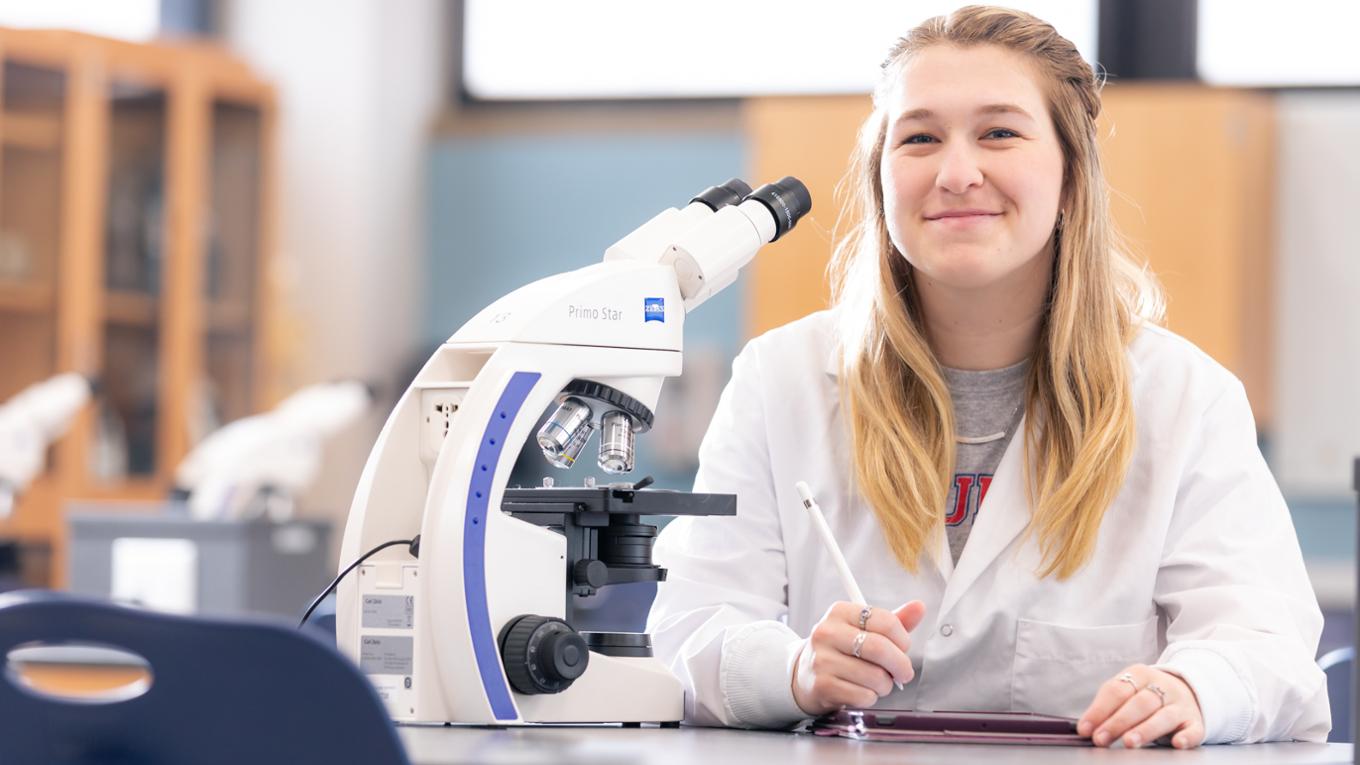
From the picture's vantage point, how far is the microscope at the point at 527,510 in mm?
1143

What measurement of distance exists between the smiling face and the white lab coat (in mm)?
174

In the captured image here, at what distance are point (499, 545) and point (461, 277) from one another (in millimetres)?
3505

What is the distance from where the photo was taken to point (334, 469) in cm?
446

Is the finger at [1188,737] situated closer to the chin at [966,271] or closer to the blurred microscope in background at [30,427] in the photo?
the chin at [966,271]

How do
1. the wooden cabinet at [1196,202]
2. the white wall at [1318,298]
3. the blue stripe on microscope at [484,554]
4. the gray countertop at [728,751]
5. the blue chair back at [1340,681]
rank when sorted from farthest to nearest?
1. the white wall at [1318,298]
2. the wooden cabinet at [1196,202]
3. the blue chair back at [1340,681]
4. the blue stripe on microscope at [484,554]
5. the gray countertop at [728,751]

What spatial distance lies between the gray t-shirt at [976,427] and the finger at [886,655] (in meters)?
0.29

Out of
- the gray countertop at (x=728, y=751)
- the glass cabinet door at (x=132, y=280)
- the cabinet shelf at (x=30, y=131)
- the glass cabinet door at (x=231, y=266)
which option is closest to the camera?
the gray countertop at (x=728, y=751)

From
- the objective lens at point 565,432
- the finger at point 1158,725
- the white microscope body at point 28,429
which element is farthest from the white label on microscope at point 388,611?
the white microscope body at point 28,429

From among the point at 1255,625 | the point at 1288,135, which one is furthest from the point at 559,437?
the point at 1288,135

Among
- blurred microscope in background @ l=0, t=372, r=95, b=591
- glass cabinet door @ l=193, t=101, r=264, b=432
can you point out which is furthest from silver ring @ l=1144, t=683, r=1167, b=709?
glass cabinet door @ l=193, t=101, r=264, b=432

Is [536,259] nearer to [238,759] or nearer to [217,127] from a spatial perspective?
[217,127]

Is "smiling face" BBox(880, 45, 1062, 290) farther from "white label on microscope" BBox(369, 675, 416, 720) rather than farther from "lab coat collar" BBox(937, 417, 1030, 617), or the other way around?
"white label on microscope" BBox(369, 675, 416, 720)

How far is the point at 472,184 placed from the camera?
4.59 m

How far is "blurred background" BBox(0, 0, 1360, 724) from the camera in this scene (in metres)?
3.79
